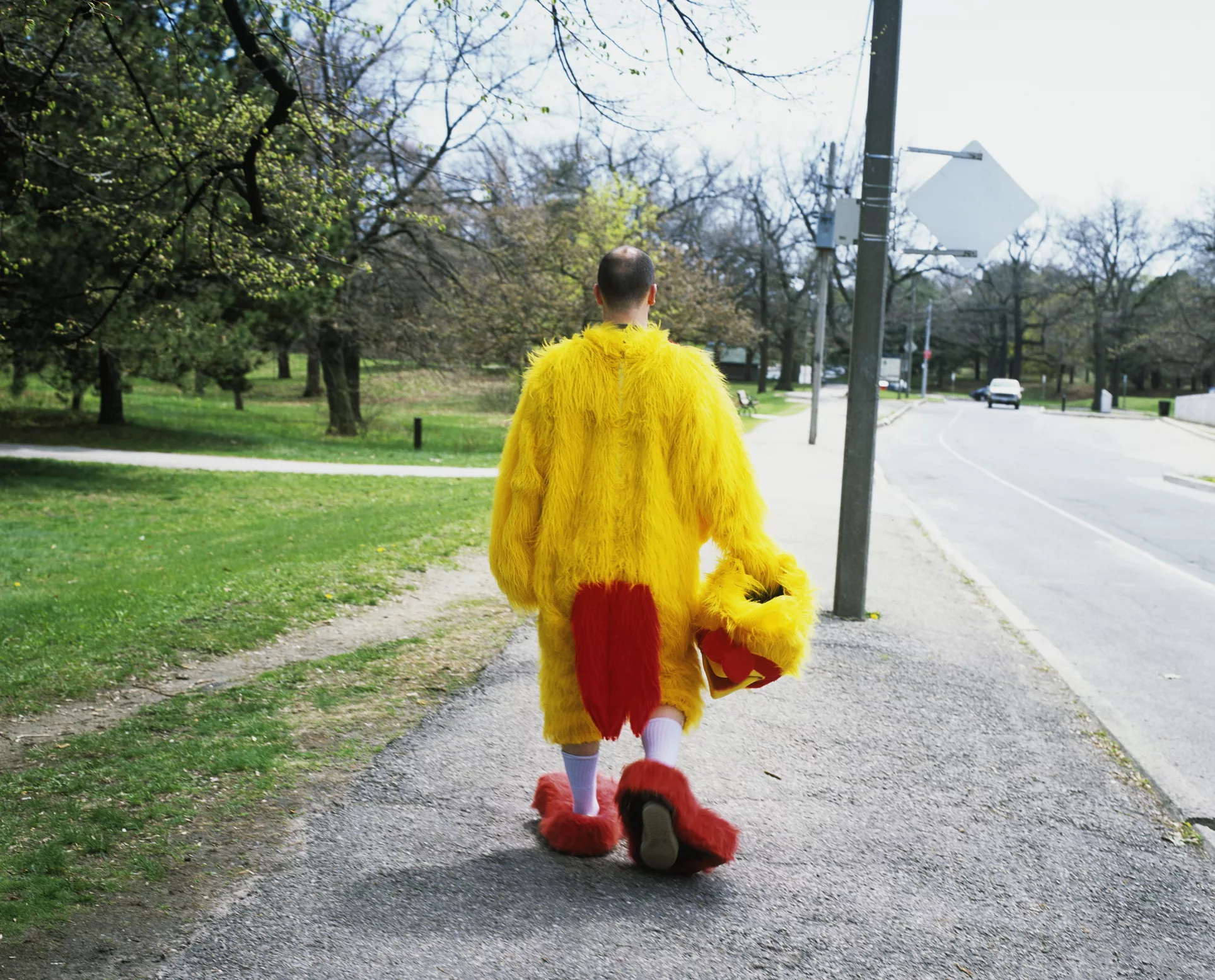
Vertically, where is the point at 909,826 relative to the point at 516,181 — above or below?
below

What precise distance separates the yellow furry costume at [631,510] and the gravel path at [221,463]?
14484 mm

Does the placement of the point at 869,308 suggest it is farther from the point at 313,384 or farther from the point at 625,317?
the point at 313,384

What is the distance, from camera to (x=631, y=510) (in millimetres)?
3344

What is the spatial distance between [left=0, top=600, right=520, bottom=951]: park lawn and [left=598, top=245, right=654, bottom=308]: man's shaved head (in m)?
2.06

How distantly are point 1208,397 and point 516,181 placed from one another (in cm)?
3040

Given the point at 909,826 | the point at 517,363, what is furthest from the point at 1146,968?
the point at 517,363

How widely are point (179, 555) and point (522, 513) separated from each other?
7.67 meters

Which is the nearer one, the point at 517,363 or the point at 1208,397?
the point at 517,363

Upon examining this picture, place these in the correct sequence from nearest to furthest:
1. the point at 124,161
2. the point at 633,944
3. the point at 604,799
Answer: the point at 633,944 → the point at 604,799 → the point at 124,161

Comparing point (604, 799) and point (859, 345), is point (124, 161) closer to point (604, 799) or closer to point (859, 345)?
point (859, 345)

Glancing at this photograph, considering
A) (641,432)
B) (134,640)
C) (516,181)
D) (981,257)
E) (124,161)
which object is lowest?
(134,640)

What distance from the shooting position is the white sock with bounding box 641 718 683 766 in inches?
129

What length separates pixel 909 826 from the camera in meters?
3.88

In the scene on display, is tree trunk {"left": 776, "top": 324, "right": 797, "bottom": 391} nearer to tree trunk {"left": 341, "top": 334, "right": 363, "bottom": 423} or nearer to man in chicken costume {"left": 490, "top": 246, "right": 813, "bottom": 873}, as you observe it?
tree trunk {"left": 341, "top": 334, "right": 363, "bottom": 423}
